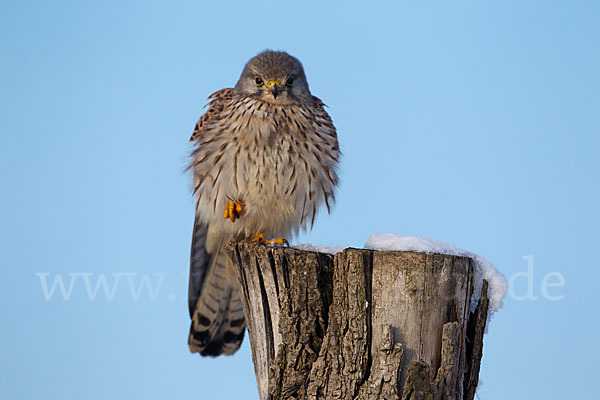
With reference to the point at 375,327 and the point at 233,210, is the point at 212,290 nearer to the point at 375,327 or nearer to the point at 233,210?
the point at 233,210

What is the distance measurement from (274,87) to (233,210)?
0.86m

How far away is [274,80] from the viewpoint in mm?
4316

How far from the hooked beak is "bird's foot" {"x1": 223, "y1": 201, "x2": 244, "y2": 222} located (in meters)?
0.76

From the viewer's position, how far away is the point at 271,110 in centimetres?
421

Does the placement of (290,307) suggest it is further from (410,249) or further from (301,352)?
(410,249)

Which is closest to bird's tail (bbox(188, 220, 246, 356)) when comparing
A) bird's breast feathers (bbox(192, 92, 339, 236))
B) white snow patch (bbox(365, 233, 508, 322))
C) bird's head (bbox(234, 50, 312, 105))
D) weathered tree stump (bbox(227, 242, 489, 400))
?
bird's breast feathers (bbox(192, 92, 339, 236))

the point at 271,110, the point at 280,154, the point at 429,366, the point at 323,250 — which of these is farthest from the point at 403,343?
the point at 271,110

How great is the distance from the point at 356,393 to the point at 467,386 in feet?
1.65

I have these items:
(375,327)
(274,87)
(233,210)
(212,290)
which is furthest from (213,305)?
(375,327)

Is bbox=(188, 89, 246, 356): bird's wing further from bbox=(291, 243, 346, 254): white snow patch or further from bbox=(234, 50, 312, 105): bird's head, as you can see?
bbox=(291, 243, 346, 254): white snow patch

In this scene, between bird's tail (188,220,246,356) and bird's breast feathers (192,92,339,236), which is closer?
bird's breast feathers (192,92,339,236)

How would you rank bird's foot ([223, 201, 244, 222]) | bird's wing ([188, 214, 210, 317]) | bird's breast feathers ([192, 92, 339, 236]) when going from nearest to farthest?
bird's breast feathers ([192, 92, 339, 236])
bird's foot ([223, 201, 244, 222])
bird's wing ([188, 214, 210, 317])

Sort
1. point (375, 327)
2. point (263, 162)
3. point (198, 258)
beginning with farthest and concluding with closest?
point (198, 258)
point (263, 162)
point (375, 327)

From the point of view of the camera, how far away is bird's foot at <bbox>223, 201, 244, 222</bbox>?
13.9 feet
